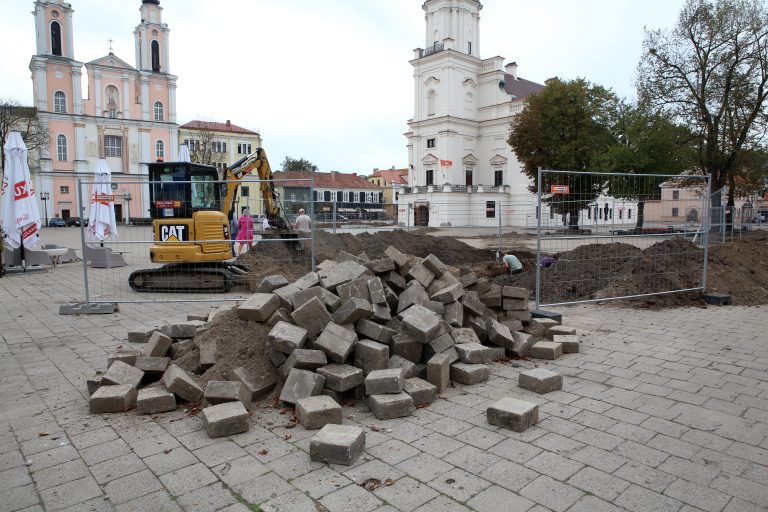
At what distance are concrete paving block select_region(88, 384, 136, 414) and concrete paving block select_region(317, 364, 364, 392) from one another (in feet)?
5.87

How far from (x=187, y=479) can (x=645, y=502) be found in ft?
9.83

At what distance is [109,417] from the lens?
14.7ft

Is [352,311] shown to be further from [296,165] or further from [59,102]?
[296,165]

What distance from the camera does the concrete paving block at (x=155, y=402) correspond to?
4.50 metres

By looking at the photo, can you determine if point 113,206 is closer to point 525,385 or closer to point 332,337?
point 332,337

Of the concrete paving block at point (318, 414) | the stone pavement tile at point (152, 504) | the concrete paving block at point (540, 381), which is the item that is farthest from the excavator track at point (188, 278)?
the stone pavement tile at point (152, 504)

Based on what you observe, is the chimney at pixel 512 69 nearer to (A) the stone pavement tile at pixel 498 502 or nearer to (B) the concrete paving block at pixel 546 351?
(B) the concrete paving block at pixel 546 351

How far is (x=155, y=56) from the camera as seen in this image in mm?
62281

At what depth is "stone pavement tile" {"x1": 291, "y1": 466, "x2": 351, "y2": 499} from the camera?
3.23 m

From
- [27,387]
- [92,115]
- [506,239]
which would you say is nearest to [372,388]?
[27,387]

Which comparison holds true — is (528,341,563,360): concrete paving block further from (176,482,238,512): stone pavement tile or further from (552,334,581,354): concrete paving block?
(176,482,238,512): stone pavement tile

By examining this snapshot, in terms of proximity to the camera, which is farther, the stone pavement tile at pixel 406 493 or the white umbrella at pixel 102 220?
the white umbrella at pixel 102 220

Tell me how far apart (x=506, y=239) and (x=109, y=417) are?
1481 centimetres

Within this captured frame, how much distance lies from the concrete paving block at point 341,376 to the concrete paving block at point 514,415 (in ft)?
4.05
